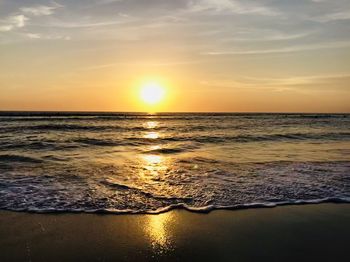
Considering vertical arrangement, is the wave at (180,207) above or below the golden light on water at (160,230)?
above

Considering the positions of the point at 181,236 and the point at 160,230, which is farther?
the point at 160,230

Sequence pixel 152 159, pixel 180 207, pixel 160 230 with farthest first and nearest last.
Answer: pixel 152 159, pixel 180 207, pixel 160 230

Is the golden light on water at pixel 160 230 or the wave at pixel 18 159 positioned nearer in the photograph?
the golden light on water at pixel 160 230

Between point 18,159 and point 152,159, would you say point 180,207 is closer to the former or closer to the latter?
point 152,159

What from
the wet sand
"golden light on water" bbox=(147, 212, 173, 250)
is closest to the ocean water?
"golden light on water" bbox=(147, 212, 173, 250)

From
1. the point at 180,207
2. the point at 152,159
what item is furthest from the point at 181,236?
the point at 152,159

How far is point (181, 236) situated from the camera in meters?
5.52

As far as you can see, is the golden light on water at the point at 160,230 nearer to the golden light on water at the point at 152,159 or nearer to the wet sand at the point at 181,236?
the wet sand at the point at 181,236

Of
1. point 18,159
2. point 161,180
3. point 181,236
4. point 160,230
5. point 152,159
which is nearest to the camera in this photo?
point 181,236

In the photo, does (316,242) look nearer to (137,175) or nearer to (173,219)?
(173,219)

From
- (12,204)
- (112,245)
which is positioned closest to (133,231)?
(112,245)


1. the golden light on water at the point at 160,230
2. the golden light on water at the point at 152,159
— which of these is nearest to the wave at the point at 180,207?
the golden light on water at the point at 160,230

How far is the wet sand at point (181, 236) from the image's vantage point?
15.8 feet

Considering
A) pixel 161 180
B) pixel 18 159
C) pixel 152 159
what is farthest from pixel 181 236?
pixel 18 159
